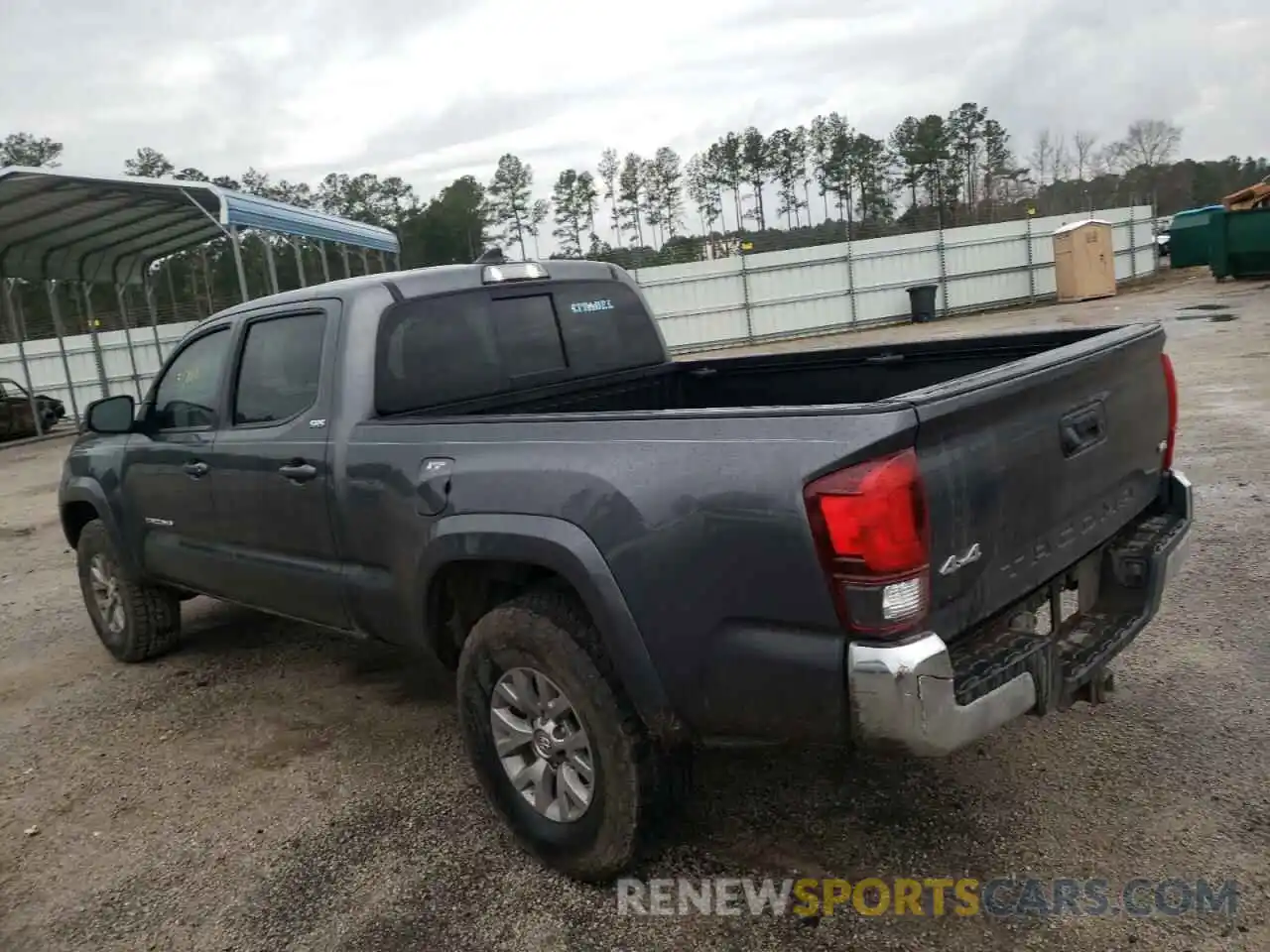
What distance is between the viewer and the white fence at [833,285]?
24844 mm

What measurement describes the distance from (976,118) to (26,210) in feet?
154

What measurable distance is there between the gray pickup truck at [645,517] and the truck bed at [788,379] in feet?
0.05

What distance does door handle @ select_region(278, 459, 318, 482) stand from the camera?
368 cm

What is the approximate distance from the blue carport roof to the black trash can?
12.5 m

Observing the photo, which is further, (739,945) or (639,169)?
(639,169)

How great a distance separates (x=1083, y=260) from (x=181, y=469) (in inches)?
916

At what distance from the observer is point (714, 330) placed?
82.3ft

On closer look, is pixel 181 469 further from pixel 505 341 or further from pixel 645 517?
pixel 645 517

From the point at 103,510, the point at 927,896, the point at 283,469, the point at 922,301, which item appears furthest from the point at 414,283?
the point at 922,301

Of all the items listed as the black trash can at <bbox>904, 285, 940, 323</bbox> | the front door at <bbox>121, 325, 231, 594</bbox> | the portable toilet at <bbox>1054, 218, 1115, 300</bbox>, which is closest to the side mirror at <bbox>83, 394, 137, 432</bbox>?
the front door at <bbox>121, 325, 231, 594</bbox>

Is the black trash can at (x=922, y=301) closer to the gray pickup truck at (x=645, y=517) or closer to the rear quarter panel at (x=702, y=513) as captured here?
the gray pickup truck at (x=645, y=517)

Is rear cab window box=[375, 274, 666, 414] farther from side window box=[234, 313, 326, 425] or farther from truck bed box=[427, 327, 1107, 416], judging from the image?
side window box=[234, 313, 326, 425]

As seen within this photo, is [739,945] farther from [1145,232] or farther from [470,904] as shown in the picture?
[1145,232]

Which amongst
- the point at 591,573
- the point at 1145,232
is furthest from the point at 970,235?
the point at 591,573
